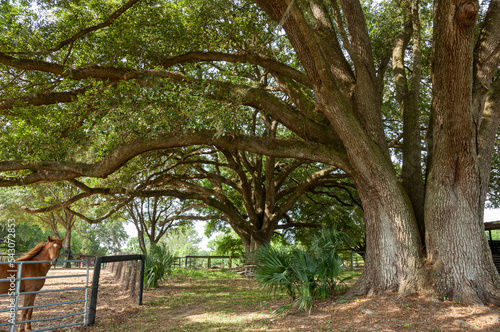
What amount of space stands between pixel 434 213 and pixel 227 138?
4.63 meters

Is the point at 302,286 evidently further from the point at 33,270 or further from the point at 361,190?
the point at 33,270

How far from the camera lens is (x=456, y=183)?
6285mm

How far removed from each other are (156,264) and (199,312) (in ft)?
12.4

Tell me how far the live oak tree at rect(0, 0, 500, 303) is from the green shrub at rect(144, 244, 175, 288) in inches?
152

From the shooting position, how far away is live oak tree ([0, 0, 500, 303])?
6078 mm

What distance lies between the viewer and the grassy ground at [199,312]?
579 centimetres

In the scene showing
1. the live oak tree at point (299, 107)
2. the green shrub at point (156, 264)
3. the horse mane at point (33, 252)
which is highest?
the live oak tree at point (299, 107)

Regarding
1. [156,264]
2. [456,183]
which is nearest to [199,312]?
[156,264]

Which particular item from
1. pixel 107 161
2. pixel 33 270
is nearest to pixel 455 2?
pixel 107 161

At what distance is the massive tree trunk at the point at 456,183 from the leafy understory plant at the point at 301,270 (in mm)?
1916

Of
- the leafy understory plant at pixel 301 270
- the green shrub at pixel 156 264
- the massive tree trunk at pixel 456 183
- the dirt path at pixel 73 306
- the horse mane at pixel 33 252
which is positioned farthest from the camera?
the green shrub at pixel 156 264

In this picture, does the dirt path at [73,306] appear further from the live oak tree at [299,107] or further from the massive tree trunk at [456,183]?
the massive tree trunk at [456,183]

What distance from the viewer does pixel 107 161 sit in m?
7.05

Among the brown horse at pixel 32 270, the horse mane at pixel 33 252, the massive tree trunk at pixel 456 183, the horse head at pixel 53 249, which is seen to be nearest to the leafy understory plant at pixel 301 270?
the massive tree trunk at pixel 456 183
